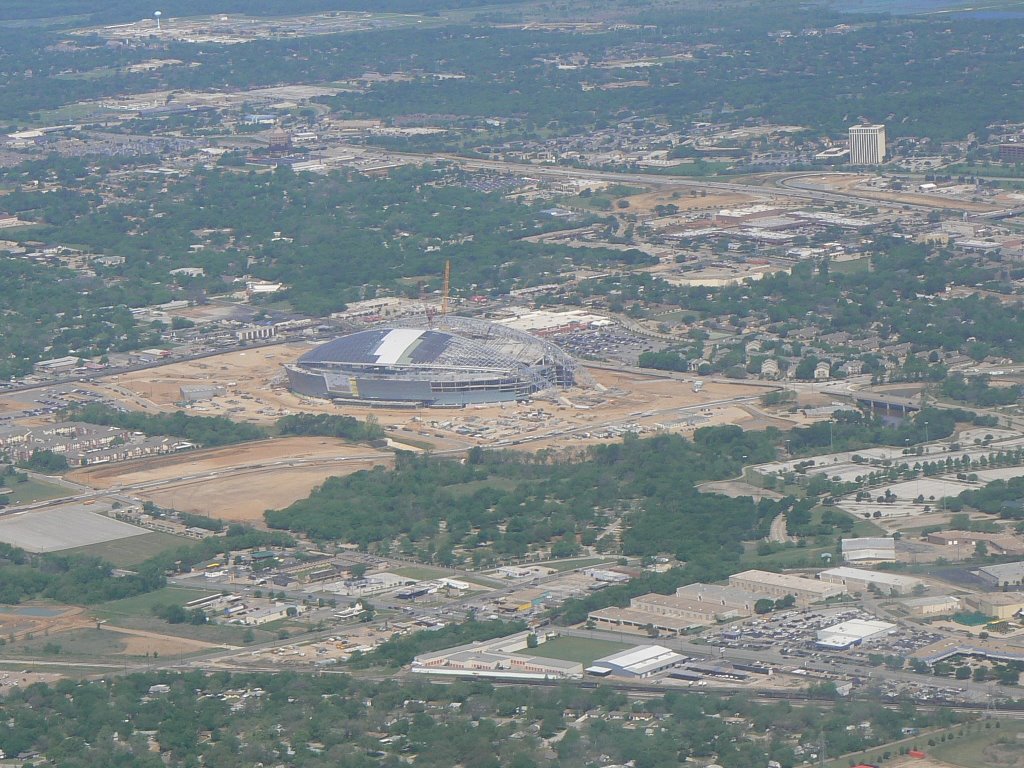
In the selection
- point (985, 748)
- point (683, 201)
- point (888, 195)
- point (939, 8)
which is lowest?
point (939, 8)

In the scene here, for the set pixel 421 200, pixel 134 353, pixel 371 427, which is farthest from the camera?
pixel 421 200

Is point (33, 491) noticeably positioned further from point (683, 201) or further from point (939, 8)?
point (939, 8)

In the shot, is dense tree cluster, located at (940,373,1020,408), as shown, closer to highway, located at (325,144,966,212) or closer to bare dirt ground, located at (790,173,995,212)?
bare dirt ground, located at (790,173,995,212)

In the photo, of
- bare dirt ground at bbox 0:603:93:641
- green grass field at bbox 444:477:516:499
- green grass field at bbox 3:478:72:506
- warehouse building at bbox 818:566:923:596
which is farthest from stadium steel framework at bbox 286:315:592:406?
warehouse building at bbox 818:566:923:596

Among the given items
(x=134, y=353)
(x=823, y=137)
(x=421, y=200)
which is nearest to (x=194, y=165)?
(x=421, y=200)

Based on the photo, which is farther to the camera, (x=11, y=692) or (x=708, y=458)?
(x=708, y=458)

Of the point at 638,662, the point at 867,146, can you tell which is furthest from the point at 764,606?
the point at 867,146

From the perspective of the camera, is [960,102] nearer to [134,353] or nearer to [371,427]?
[134,353]

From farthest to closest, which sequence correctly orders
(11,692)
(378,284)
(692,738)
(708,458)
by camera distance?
1. (378,284)
2. (708,458)
3. (11,692)
4. (692,738)
